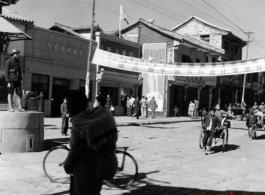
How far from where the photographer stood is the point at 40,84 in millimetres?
22172

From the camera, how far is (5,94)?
789 inches

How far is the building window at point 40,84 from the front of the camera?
21.7 meters

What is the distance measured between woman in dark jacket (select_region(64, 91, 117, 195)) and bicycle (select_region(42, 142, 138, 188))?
2776mm

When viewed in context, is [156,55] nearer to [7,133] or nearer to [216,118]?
[216,118]

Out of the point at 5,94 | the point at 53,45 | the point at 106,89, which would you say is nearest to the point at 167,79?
the point at 106,89

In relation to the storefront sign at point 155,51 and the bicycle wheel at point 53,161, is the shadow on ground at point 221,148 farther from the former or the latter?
the storefront sign at point 155,51

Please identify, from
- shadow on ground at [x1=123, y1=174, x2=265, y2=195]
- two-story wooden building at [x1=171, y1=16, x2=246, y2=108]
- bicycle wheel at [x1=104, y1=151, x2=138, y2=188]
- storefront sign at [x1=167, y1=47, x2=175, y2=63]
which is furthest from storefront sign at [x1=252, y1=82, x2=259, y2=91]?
bicycle wheel at [x1=104, y1=151, x2=138, y2=188]

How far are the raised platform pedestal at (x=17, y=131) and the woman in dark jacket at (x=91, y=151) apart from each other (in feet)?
20.3

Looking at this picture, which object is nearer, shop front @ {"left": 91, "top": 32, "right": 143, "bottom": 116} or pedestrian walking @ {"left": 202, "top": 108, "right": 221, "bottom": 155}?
pedestrian walking @ {"left": 202, "top": 108, "right": 221, "bottom": 155}

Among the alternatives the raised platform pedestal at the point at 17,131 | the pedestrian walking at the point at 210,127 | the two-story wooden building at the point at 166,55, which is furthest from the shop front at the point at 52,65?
the pedestrian walking at the point at 210,127

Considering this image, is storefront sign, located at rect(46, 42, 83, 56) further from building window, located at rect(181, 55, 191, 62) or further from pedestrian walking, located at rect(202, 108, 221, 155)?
pedestrian walking, located at rect(202, 108, 221, 155)

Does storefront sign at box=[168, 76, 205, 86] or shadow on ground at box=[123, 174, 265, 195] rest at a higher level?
storefront sign at box=[168, 76, 205, 86]

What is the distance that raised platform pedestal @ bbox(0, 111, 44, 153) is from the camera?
903 centimetres

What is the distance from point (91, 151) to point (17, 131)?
6340 mm
